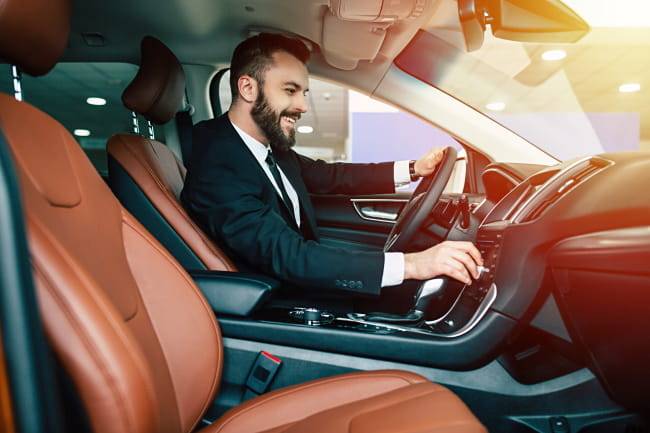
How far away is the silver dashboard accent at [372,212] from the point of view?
2.19m

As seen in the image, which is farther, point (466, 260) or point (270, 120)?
point (270, 120)

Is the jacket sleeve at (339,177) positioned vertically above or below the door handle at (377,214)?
above

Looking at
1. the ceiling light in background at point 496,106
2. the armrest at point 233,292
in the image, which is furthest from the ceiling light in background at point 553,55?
the armrest at point 233,292

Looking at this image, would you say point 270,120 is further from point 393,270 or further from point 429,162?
point 393,270

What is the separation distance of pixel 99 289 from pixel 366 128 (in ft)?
11.6

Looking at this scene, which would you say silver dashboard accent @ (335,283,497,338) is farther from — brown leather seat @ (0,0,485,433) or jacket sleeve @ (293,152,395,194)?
jacket sleeve @ (293,152,395,194)

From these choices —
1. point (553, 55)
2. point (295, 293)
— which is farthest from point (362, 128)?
point (295, 293)

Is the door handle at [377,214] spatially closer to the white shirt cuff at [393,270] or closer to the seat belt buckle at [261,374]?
the white shirt cuff at [393,270]

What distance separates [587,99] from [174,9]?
18.6ft

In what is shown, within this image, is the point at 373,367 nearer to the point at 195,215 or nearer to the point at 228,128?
the point at 195,215

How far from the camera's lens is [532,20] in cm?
137

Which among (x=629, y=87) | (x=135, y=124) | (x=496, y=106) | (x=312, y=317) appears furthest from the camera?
(x=629, y=87)

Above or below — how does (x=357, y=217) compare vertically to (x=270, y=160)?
below

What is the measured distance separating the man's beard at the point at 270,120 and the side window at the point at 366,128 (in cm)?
50
